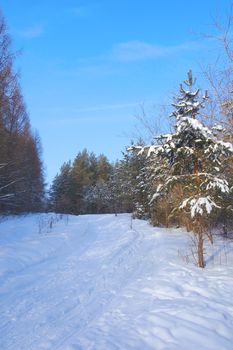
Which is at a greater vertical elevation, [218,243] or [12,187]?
[12,187]

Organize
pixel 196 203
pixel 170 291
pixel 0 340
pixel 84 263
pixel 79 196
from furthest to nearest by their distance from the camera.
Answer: pixel 79 196 → pixel 84 263 → pixel 196 203 → pixel 170 291 → pixel 0 340

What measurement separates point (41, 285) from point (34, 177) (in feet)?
93.3

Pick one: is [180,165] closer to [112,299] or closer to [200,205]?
[200,205]

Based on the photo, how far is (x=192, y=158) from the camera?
1080cm

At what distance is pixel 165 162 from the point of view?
11148mm

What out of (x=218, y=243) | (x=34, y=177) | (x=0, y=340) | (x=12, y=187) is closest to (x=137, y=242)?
(x=218, y=243)

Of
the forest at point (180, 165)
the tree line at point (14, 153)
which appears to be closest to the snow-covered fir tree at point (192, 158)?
the forest at point (180, 165)

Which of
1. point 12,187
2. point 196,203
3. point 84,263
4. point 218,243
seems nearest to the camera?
point 196,203

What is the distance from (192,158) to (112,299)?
193 inches

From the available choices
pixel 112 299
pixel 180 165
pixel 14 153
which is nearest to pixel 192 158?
pixel 180 165

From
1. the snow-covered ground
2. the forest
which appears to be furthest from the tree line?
the snow-covered ground

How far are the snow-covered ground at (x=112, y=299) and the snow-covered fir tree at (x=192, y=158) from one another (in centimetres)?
177

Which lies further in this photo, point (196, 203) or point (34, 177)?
point (34, 177)

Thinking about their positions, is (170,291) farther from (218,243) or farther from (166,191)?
(218,243)
